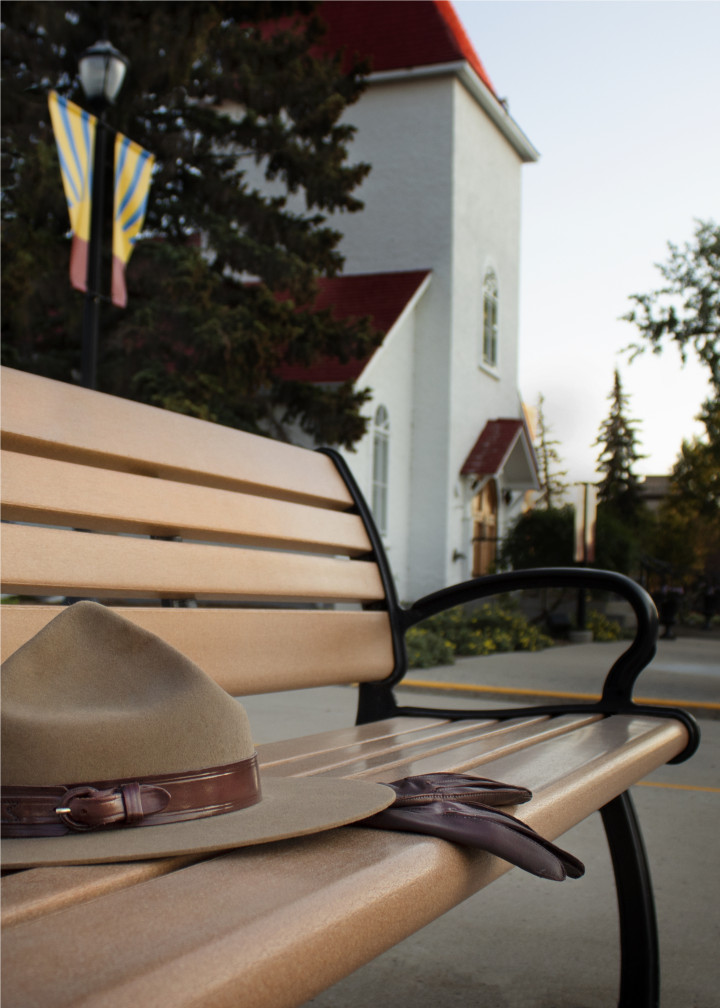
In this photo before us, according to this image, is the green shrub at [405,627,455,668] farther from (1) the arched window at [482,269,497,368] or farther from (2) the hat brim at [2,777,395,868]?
(1) the arched window at [482,269,497,368]

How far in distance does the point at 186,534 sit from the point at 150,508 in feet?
0.57

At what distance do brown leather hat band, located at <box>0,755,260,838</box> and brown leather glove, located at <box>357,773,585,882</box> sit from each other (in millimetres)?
215

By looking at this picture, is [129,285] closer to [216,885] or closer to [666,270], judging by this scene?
[666,270]

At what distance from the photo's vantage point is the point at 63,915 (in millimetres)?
823

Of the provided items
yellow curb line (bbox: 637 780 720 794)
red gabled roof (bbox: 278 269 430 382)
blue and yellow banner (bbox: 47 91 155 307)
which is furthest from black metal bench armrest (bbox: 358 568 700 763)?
red gabled roof (bbox: 278 269 430 382)

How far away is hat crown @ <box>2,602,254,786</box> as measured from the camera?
104 cm

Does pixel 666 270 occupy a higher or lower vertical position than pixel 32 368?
higher

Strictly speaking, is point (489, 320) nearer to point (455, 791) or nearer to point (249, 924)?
point (455, 791)

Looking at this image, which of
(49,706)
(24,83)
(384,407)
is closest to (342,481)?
(49,706)

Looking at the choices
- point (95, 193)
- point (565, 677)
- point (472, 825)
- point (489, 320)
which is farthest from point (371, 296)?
point (472, 825)

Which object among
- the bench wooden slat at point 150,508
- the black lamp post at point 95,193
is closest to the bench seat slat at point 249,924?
the bench wooden slat at point 150,508

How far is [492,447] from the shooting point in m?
21.3

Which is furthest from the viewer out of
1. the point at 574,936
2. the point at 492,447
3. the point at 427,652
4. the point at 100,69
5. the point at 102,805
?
the point at 492,447

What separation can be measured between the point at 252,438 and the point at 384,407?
16.5 meters
